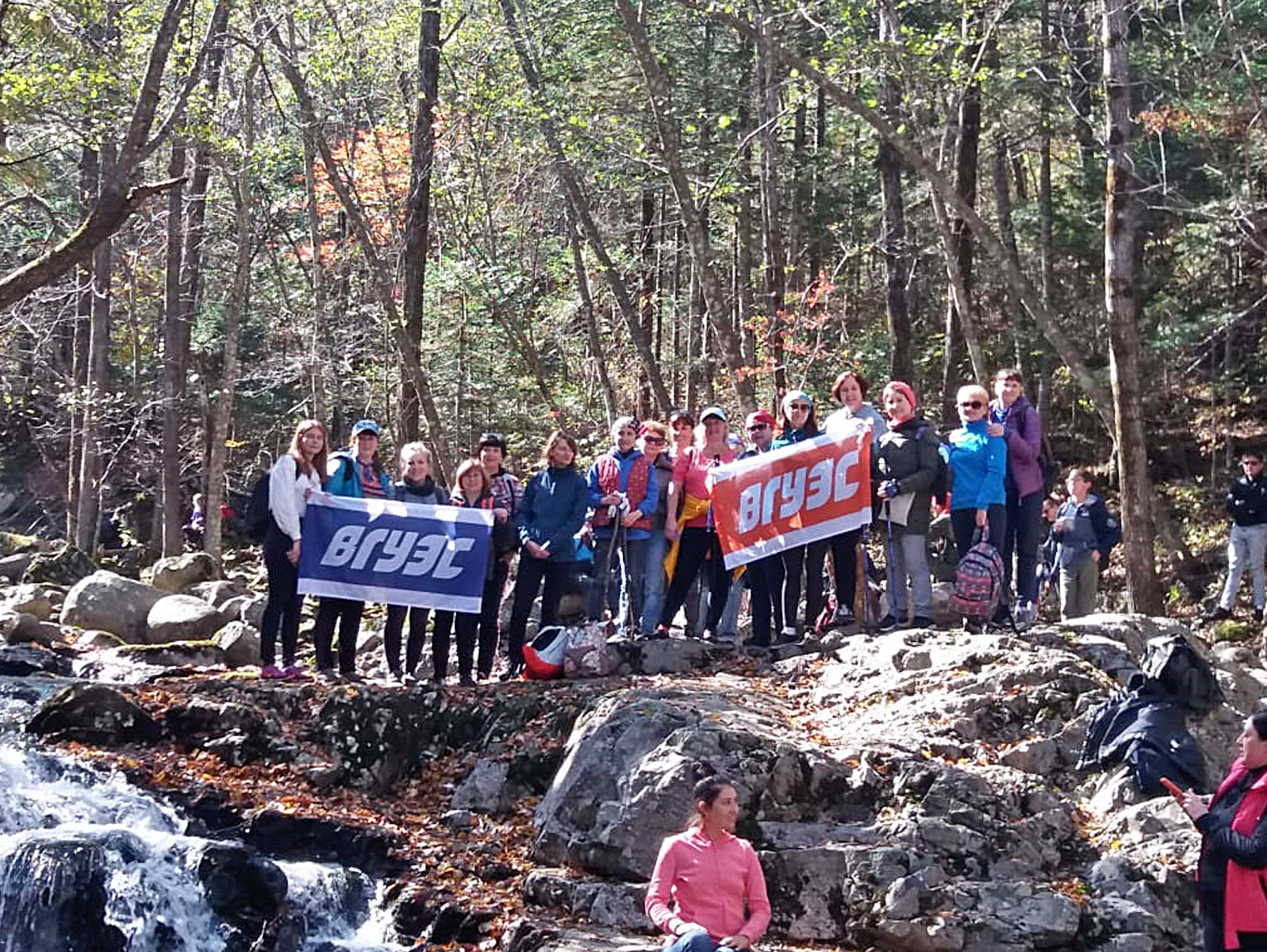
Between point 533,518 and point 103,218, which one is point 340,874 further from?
point 103,218

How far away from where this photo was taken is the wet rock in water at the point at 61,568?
70.7 ft

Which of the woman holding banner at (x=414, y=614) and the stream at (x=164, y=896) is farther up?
the woman holding banner at (x=414, y=614)

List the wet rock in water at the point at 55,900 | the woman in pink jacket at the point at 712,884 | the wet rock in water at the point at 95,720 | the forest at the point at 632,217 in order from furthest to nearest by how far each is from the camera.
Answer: the forest at the point at 632,217 → the wet rock in water at the point at 95,720 → the wet rock in water at the point at 55,900 → the woman in pink jacket at the point at 712,884

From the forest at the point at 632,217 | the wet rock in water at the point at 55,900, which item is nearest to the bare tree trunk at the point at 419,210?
the forest at the point at 632,217

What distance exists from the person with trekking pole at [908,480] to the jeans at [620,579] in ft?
6.83

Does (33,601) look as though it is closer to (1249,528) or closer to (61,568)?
(61,568)

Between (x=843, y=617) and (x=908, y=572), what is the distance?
822 mm

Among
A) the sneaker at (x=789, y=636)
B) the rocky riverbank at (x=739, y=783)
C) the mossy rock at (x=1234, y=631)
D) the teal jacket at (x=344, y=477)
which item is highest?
the teal jacket at (x=344, y=477)

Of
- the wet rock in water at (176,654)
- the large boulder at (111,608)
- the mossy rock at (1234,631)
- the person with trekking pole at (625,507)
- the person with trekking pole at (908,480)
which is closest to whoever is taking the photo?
the person with trekking pole at (908,480)

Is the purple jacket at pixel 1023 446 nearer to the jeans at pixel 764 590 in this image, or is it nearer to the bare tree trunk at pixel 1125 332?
the jeans at pixel 764 590

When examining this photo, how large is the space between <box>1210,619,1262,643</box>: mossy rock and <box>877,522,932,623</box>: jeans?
836 centimetres

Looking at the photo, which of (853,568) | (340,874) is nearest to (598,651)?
(853,568)

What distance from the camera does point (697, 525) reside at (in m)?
12.0

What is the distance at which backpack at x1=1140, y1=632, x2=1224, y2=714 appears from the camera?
8.98 metres
